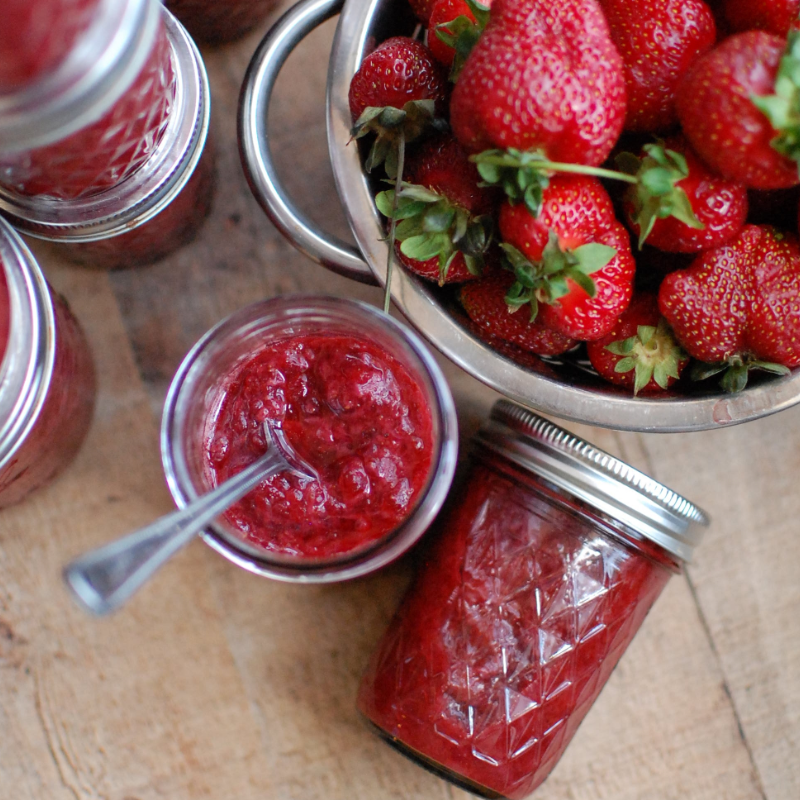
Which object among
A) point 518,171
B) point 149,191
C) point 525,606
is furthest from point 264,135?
point 525,606

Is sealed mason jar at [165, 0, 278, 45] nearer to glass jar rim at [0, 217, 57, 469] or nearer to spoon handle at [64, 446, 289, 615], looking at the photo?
glass jar rim at [0, 217, 57, 469]

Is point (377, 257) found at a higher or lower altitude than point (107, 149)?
lower

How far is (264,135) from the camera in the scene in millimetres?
620

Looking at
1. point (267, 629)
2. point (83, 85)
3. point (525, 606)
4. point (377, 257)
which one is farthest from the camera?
point (267, 629)

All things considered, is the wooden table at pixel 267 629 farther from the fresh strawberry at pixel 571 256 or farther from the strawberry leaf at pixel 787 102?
the strawberry leaf at pixel 787 102

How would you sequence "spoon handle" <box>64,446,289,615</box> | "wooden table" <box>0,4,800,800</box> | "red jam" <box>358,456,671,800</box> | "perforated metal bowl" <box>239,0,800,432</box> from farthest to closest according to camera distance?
1. "wooden table" <box>0,4,800,800</box>
2. "red jam" <box>358,456,671,800</box>
3. "perforated metal bowl" <box>239,0,800,432</box>
4. "spoon handle" <box>64,446,289,615</box>

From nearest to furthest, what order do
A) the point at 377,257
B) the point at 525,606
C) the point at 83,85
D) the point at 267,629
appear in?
the point at 83,85
the point at 377,257
the point at 525,606
the point at 267,629

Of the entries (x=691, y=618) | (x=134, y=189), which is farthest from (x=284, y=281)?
(x=691, y=618)

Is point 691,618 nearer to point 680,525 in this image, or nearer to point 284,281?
point 680,525

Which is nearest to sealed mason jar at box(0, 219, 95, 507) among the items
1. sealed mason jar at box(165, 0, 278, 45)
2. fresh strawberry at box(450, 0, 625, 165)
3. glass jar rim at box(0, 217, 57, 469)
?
glass jar rim at box(0, 217, 57, 469)

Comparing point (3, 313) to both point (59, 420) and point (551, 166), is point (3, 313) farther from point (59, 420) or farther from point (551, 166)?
point (551, 166)

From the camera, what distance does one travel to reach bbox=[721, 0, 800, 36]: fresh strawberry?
55 cm

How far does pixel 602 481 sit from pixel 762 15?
373 mm

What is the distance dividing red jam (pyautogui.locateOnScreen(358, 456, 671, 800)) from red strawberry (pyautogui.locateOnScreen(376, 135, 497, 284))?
22 centimetres
